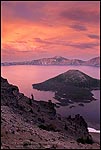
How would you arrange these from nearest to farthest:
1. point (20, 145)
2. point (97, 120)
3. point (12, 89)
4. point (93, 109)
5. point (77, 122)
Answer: point (20, 145), point (12, 89), point (77, 122), point (97, 120), point (93, 109)

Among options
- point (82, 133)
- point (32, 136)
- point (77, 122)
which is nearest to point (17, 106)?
point (82, 133)

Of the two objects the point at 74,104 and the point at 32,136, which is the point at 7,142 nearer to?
the point at 32,136

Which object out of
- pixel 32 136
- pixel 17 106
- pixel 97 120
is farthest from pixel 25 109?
pixel 97 120

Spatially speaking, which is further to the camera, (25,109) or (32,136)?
(25,109)

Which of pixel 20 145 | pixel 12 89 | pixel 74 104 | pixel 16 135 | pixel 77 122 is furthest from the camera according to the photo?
pixel 74 104

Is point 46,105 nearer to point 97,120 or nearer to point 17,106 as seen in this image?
point 17,106

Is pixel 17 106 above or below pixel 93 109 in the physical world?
above
